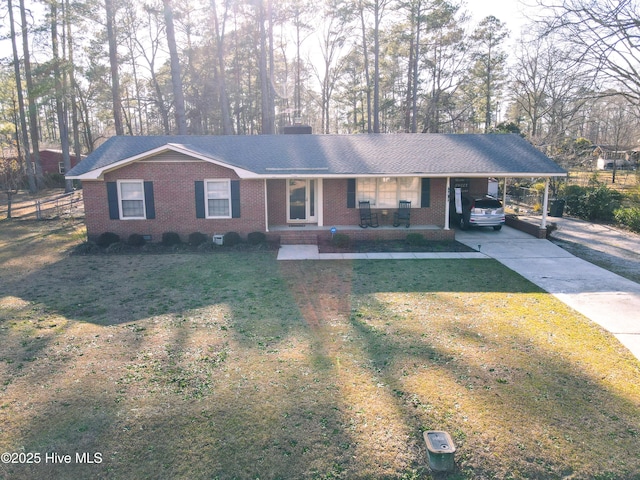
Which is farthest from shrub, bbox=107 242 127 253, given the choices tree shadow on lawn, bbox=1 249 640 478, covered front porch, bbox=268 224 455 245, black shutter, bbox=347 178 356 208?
black shutter, bbox=347 178 356 208

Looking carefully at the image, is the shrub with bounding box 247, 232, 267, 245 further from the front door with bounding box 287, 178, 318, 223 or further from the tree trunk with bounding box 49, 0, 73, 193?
the tree trunk with bounding box 49, 0, 73, 193

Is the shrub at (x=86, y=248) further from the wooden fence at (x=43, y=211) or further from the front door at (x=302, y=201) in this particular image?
the wooden fence at (x=43, y=211)

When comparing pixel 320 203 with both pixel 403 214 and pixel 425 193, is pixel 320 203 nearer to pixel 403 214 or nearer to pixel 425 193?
pixel 403 214

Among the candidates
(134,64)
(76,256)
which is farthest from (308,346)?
(134,64)

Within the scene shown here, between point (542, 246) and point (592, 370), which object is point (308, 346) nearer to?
point (592, 370)

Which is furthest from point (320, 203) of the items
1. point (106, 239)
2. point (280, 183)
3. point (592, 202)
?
point (592, 202)
